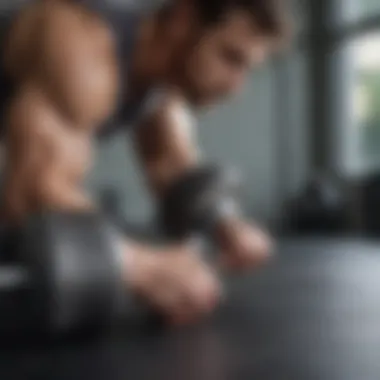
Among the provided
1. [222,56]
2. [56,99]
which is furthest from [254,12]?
[56,99]

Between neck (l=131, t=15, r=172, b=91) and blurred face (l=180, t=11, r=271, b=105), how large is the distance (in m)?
0.02

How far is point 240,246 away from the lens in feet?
2.75

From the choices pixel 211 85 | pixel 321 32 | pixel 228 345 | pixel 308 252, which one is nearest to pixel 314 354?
pixel 228 345

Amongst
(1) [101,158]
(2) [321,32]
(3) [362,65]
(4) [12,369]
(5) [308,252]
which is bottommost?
(4) [12,369]

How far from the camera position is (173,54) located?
72 centimetres

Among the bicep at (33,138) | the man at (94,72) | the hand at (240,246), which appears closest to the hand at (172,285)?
the man at (94,72)

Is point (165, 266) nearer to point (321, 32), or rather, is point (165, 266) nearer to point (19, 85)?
point (19, 85)

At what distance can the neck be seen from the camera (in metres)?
0.72

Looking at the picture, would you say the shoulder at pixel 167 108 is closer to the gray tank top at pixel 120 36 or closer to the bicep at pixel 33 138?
the gray tank top at pixel 120 36

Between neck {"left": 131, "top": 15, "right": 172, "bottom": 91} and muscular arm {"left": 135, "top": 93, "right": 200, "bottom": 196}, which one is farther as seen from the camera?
muscular arm {"left": 135, "top": 93, "right": 200, "bottom": 196}

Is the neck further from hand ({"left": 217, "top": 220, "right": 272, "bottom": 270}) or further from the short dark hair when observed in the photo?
hand ({"left": 217, "top": 220, "right": 272, "bottom": 270})

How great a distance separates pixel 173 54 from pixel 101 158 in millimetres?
1578

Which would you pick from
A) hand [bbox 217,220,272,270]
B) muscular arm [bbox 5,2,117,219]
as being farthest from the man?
hand [bbox 217,220,272,270]

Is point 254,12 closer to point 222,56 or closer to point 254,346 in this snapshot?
point 222,56
